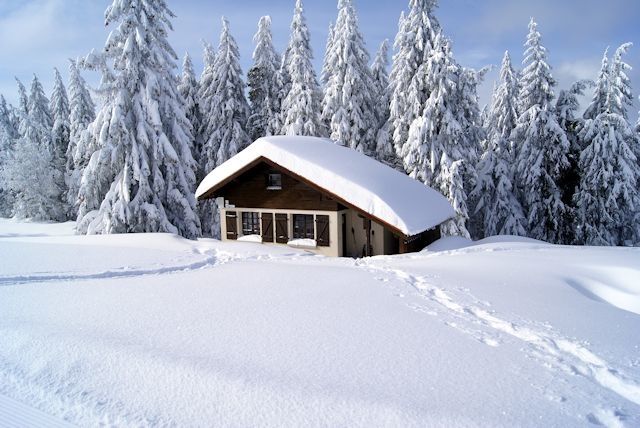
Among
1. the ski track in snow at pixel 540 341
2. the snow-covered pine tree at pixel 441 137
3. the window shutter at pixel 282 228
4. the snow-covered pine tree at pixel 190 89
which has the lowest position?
the ski track in snow at pixel 540 341

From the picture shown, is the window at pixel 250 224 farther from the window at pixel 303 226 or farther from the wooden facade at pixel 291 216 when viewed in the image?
the window at pixel 303 226

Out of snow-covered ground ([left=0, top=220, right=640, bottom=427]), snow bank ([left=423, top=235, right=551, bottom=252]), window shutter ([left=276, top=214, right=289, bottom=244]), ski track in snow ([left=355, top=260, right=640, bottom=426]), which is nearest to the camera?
snow-covered ground ([left=0, top=220, right=640, bottom=427])

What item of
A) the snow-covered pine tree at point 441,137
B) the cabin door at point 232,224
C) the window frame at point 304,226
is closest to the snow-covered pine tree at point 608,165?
the snow-covered pine tree at point 441,137

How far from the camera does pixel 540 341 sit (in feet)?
19.9

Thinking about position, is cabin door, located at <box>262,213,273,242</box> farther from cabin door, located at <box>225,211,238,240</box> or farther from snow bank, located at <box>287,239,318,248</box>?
cabin door, located at <box>225,211,238,240</box>

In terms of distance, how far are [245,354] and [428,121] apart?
1960 centimetres

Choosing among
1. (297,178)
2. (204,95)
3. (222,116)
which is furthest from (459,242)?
(204,95)

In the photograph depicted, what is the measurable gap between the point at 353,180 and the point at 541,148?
52.5ft

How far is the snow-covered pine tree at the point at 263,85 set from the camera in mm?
31859

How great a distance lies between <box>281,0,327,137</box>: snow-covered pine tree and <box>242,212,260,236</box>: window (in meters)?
11.0

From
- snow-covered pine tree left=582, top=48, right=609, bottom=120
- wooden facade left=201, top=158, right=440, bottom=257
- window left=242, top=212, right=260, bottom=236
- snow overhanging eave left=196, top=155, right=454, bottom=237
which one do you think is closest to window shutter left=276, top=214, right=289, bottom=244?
wooden facade left=201, top=158, right=440, bottom=257

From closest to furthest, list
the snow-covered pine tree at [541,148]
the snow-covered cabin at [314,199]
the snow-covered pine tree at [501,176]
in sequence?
the snow-covered cabin at [314,199], the snow-covered pine tree at [541,148], the snow-covered pine tree at [501,176]

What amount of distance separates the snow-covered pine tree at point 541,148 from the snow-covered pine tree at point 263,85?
18.6 m

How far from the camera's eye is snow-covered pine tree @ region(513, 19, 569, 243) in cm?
2369
